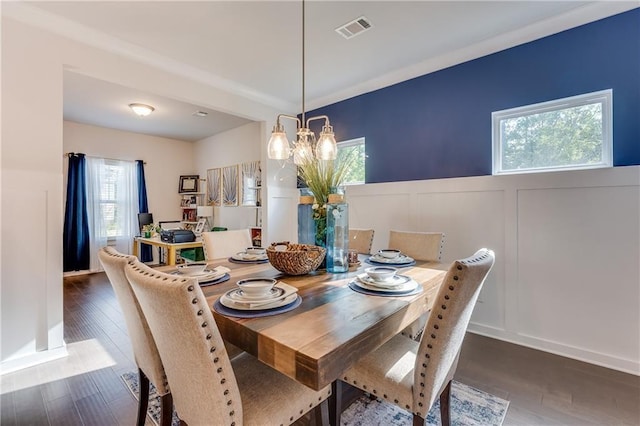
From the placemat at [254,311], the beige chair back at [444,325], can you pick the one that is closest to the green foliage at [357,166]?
the beige chair back at [444,325]

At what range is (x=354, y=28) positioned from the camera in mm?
2393

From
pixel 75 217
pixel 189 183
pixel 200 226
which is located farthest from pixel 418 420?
pixel 189 183

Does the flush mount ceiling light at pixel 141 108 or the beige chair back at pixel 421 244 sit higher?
the flush mount ceiling light at pixel 141 108

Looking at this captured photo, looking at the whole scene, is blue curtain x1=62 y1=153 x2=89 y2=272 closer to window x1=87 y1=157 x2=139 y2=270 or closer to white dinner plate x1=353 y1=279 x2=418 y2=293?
window x1=87 y1=157 x2=139 y2=270

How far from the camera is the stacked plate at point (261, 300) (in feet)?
3.61

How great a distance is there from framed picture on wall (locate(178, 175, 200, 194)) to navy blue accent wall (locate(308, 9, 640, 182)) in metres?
3.53

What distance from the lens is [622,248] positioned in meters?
2.05

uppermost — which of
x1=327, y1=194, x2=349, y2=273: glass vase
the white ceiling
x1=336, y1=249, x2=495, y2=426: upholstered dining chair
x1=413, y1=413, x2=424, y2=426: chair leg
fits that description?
the white ceiling

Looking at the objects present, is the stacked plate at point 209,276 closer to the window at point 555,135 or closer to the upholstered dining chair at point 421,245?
the upholstered dining chair at point 421,245

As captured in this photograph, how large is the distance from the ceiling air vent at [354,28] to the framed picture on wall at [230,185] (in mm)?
3204

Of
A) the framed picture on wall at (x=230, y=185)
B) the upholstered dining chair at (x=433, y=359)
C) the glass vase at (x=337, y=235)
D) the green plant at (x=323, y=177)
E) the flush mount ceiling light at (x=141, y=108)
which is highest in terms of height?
the flush mount ceiling light at (x=141, y=108)

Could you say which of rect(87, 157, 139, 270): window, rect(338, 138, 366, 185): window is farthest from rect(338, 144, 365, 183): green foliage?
rect(87, 157, 139, 270): window

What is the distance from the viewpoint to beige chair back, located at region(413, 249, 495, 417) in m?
0.97

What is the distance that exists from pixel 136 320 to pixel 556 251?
2.85m
